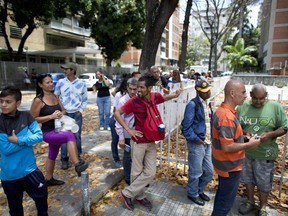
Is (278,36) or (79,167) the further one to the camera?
(278,36)

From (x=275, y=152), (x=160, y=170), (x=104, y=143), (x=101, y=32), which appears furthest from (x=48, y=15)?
(x=275, y=152)

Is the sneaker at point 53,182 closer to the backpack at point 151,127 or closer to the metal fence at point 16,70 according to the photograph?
the backpack at point 151,127

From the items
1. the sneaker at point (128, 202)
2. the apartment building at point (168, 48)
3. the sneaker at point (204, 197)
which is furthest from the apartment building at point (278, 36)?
the sneaker at point (128, 202)

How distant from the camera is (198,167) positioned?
314 centimetres

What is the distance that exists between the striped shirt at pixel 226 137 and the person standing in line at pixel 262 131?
599mm

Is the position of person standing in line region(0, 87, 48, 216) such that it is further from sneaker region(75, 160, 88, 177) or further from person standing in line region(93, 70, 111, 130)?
person standing in line region(93, 70, 111, 130)

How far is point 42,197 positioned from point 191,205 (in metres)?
1.95

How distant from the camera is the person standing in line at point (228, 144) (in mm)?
2123

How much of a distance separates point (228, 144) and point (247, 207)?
148 centimetres

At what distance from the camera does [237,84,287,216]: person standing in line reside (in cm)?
274

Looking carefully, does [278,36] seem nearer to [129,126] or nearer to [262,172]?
[262,172]

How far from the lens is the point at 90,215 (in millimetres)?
3023

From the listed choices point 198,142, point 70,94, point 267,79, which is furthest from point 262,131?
point 267,79

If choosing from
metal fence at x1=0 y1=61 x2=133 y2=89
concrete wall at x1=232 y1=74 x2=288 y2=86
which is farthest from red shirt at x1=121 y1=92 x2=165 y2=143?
concrete wall at x1=232 y1=74 x2=288 y2=86
